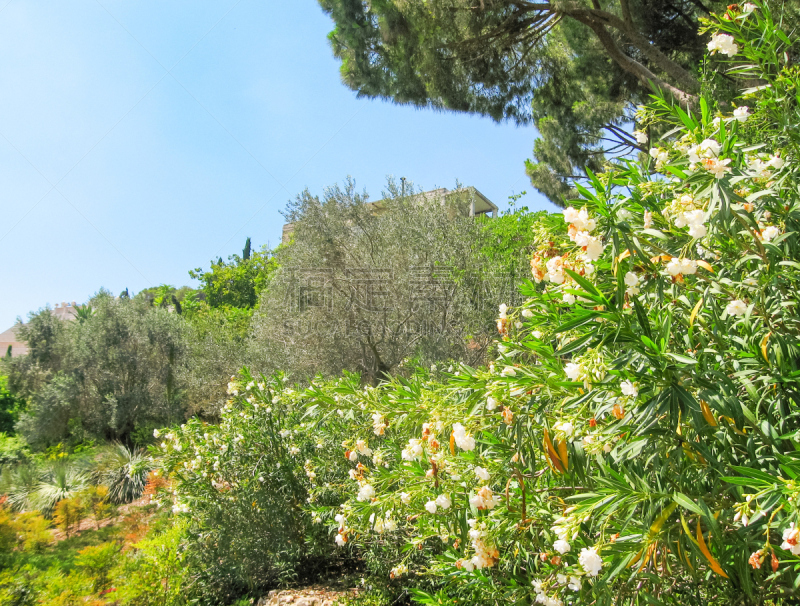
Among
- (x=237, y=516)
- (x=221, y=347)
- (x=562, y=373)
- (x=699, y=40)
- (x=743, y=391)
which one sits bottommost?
(x=237, y=516)

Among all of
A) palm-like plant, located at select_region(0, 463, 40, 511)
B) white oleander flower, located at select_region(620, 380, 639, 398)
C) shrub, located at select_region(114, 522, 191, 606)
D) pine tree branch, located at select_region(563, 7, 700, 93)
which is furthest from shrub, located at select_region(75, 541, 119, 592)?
pine tree branch, located at select_region(563, 7, 700, 93)

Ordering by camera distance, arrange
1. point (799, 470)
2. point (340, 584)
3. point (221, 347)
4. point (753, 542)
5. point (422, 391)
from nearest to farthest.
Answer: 1. point (799, 470)
2. point (753, 542)
3. point (422, 391)
4. point (340, 584)
5. point (221, 347)

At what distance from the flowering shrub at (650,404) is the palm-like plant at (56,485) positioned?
1149 cm

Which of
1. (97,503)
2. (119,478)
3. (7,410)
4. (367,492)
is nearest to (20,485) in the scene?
(119,478)

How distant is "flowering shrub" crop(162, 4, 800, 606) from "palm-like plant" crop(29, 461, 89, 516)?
11.5m

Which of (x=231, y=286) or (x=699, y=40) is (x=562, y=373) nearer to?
(x=699, y=40)

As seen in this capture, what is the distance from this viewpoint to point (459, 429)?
186 cm

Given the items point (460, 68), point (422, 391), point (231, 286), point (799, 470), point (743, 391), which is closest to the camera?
point (799, 470)

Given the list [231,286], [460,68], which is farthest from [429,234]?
[231,286]

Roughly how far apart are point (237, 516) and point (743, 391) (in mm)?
4605

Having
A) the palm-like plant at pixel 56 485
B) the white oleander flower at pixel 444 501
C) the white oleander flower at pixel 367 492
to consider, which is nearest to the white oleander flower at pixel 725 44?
the white oleander flower at pixel 444 501

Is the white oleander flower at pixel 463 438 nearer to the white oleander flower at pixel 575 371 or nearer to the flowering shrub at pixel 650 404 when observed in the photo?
the flowering shrub at pixel 650 404

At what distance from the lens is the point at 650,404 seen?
4.36 ft

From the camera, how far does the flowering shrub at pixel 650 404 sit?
1356 millimetres
